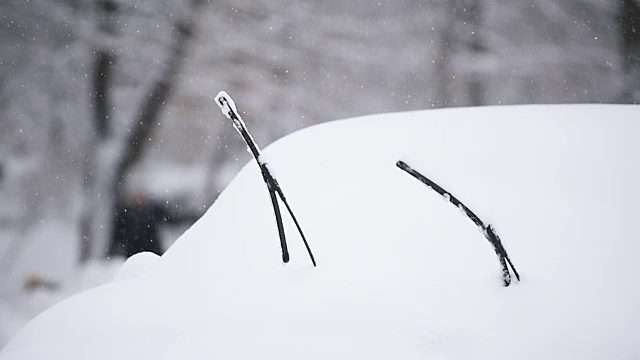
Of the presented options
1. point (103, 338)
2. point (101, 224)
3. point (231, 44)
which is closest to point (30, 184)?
point (101, 224)

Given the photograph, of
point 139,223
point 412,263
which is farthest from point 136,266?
point 139,223

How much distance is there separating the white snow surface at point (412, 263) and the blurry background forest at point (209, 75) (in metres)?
6.94

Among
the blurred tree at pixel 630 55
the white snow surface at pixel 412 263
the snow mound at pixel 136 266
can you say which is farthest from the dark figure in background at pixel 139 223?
the blurred tree at pixel 630 55

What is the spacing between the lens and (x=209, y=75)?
9305mm

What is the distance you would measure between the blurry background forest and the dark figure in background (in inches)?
7.3

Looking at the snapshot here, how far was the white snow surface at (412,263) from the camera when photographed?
3.71ft

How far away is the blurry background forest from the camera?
345 inches

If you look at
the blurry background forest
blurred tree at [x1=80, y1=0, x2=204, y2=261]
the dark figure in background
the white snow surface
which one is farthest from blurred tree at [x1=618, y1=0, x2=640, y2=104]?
the dark figure in background

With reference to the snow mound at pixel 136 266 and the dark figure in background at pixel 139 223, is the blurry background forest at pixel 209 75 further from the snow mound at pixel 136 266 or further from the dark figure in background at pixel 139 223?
the snow mound at pixel 136 266

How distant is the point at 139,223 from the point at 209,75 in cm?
314

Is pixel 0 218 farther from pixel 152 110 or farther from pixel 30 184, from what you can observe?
pixel 152 110

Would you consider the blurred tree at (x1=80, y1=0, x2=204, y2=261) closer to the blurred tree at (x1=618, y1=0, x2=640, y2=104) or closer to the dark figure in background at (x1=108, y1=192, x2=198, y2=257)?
the dark figure in background at (x1=108, y1=192, x2=198, y2=257)

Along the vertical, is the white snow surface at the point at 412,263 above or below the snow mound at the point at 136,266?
below

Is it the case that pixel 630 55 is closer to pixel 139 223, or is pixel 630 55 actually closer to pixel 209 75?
pixel 209 75
